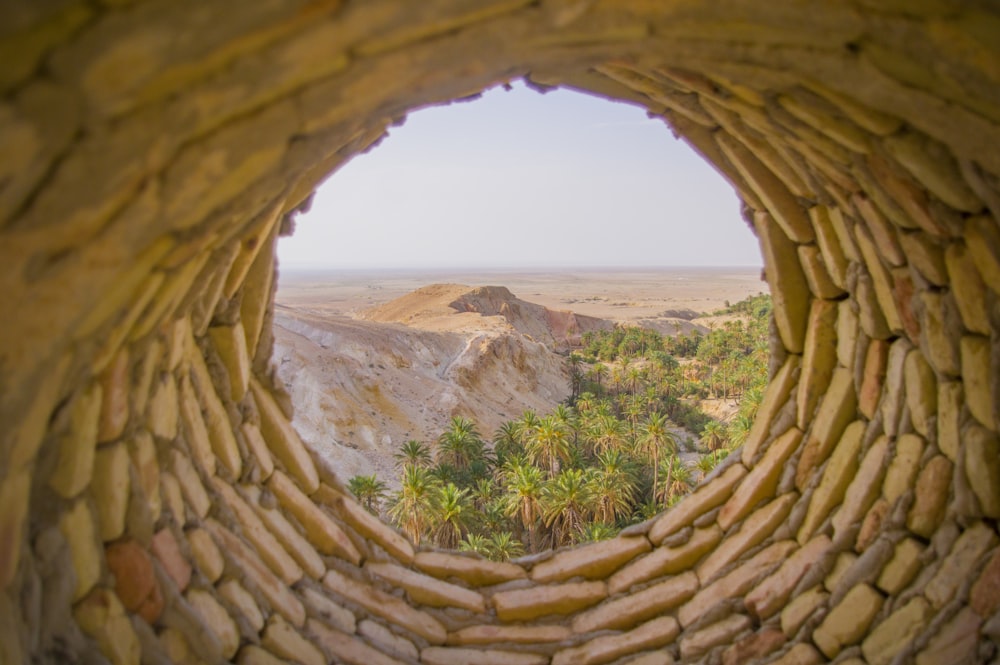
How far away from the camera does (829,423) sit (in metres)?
4.12

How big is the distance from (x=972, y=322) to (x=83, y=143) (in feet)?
11.0

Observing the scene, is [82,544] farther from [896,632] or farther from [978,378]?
[978,378]

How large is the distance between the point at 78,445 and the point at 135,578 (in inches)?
25.5

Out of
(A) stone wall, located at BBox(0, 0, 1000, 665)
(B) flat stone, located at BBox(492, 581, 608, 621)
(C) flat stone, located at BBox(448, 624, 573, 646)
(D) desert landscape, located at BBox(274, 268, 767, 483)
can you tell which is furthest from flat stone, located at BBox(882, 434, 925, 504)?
(D) desert landscape, located at BBox(274, 268, 767, 483)

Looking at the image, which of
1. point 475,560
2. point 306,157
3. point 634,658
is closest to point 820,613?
point 634,658

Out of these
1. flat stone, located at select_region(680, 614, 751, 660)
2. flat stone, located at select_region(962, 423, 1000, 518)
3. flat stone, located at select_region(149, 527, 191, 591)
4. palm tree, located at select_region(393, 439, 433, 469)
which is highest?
flat stone, located at select_region(962, 423, 1000, 518)

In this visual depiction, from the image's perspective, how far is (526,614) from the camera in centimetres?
439

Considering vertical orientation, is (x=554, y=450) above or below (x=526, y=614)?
below

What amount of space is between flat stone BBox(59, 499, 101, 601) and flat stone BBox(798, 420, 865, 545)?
3519 mm

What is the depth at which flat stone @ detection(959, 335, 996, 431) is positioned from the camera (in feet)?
9.87

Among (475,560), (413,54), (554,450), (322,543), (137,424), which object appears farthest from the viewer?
(554,450)

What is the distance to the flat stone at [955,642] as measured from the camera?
9.23 ft

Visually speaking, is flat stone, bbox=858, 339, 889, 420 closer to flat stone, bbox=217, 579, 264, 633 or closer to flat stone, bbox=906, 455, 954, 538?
flat stone, bbox=906, 455, 954, 538

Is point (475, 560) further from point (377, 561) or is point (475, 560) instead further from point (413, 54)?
point (413, 54)
